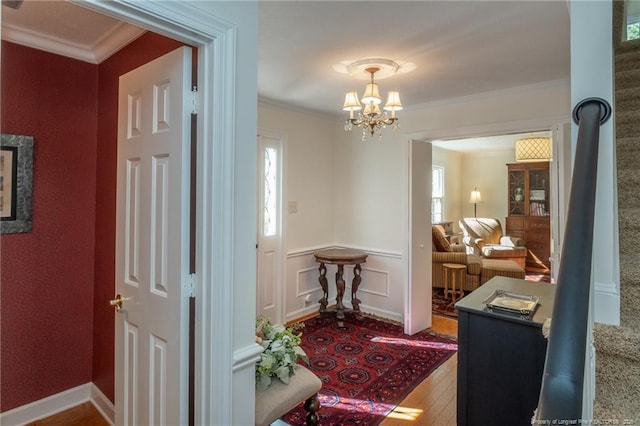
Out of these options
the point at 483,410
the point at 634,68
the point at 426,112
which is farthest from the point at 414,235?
the point at 634,68

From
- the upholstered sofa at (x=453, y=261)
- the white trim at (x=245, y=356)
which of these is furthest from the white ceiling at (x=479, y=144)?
the white trim at (x=245, y=356)

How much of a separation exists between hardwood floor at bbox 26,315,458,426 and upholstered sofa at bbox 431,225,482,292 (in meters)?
2.56

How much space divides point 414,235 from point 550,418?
11.3 feet

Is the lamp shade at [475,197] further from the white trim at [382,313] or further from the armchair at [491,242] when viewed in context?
the white trim at [382,313]

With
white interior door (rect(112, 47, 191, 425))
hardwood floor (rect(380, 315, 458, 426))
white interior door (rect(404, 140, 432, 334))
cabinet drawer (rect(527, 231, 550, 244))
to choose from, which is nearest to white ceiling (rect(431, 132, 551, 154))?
cabinet drawer (rect(527, 231, 550, 244))

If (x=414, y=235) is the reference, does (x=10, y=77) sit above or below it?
above

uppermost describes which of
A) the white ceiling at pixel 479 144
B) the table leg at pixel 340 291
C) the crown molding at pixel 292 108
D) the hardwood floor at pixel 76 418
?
the white ceiling at pixel 479 144

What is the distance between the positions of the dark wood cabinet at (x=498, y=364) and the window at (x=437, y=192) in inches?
220

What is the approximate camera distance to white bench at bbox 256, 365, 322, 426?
1577mm

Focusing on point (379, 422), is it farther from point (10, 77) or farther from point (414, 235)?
point (10, 77)

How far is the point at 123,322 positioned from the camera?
1793 millimetres

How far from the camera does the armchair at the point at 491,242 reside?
645cm

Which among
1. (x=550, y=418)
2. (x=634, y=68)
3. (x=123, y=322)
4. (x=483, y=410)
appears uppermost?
(x=634, y=68)

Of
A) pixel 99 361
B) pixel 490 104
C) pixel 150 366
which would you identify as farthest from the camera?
pixel 490 104
